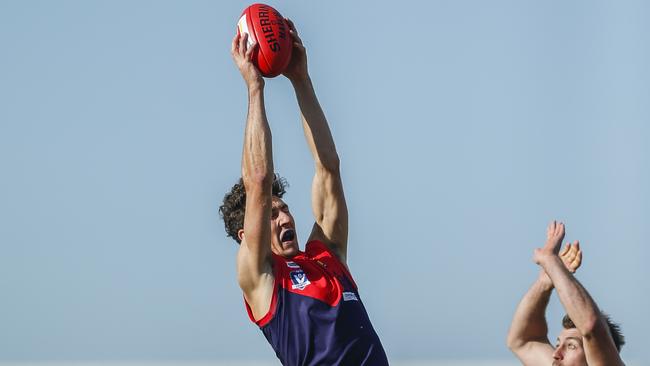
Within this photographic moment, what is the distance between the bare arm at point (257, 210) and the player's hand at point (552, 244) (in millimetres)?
1764

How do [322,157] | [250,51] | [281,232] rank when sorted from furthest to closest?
1. [322,157]
2. [281,232]
3. [250,51]

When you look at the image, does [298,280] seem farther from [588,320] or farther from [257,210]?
[588,320]

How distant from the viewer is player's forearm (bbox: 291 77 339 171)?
9.12 meters

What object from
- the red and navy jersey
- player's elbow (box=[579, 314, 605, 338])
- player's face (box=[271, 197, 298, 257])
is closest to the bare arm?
the red and navy jersey

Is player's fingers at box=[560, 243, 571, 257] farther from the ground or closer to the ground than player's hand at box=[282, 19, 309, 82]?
closer to the ground

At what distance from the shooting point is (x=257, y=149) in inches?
324

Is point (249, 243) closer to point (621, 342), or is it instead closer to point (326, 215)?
point (326, 215)

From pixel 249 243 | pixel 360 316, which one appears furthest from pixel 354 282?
pixel 249 243

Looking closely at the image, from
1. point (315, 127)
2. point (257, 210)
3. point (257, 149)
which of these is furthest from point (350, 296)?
point (315, 127)

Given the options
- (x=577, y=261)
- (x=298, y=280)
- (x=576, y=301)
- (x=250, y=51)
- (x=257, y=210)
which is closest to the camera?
(x=257, y=210)

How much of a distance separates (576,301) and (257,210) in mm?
2098

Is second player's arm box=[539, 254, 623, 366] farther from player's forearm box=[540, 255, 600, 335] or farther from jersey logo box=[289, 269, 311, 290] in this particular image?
jersey logo box=[289, 269, 311, 290]

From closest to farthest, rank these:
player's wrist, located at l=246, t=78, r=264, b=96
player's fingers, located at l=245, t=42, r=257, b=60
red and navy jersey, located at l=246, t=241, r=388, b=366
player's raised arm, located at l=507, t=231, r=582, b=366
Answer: red and navy jersey, located at l=246, t=241, r=388, b=366, player's wrist, located at l=246, t=78, r=264, b=96, player's fingers, located at l=245, t=42, r=257, b=60, player's raised arm, located at l=507, t=231, r=582, b=366

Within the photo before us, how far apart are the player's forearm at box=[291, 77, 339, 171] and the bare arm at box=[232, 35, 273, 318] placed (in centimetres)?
78
